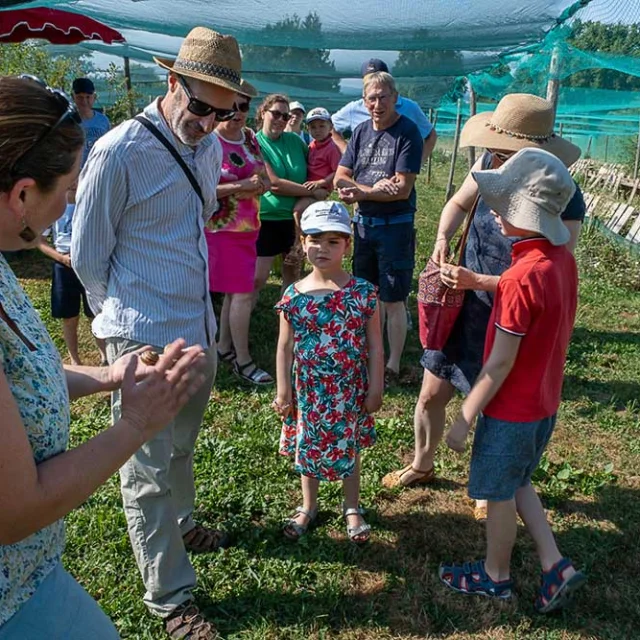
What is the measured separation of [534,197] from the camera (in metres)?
2.28

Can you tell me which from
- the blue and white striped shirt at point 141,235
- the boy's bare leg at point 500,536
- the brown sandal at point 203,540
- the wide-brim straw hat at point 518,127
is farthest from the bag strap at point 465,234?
the brown sandal at point 203,540

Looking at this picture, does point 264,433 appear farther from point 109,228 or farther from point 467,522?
point 109,228

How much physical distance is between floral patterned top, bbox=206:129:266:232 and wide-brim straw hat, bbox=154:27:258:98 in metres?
2.07

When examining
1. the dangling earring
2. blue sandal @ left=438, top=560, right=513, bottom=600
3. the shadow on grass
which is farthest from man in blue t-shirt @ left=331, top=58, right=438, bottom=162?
the dangling earring

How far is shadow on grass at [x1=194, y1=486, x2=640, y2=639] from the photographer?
8.56 feet

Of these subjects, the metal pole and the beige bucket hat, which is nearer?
the beige bucket hat

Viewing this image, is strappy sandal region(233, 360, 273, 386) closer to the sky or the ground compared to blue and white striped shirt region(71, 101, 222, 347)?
closer to the ground

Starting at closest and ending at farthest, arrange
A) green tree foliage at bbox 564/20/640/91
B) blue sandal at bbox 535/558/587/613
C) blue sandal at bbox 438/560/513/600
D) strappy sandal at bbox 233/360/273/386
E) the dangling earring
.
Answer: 1. the dangling earring
2. blue sandal at bbox 535/558/587/613
3. blue sandal at bbox 438/560/513/600
4. strappy sandal at bbox 233/360/273/386
5. green tree foliage at bbox 564/20/640/91

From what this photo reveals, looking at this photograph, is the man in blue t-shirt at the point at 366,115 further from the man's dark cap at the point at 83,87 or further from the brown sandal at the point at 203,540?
the brown sandal at the point at 203,540

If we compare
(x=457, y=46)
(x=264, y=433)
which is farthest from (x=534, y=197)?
(x=457, y=46)

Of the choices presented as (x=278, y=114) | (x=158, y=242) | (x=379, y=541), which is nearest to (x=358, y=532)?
(x=379, y=541)

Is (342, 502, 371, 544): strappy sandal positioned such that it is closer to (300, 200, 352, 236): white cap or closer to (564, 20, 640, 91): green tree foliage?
(300, 200, 352, 236): white cap

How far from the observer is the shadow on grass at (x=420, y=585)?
2609 mm

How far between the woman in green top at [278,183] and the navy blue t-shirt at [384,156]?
61 cm
